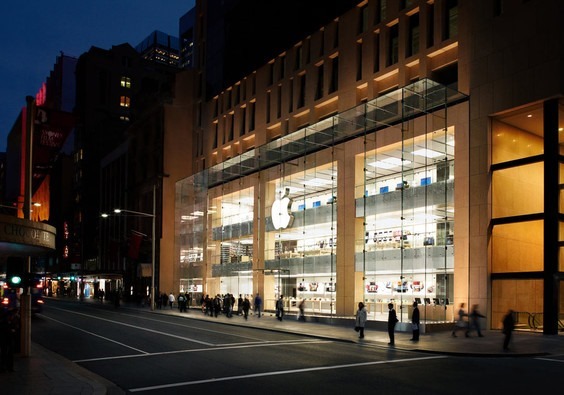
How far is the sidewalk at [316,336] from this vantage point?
13.3m

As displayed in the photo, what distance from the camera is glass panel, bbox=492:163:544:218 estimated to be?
104 feet

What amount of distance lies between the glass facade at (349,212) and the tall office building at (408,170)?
0.11 meters

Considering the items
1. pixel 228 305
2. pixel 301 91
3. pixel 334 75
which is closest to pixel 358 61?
pixel 334 75

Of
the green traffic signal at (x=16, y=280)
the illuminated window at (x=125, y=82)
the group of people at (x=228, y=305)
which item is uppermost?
the illuminated window at (x=125, y=82)

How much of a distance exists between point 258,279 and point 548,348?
28.4 meters

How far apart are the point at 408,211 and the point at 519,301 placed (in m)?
7.99

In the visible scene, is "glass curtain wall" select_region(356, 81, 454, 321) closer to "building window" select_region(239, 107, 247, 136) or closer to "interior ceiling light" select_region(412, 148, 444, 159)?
"interior ceiling light" select_region(412, 148, 444, 159)

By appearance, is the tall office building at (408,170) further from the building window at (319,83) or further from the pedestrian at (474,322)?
the pedestrian at (474,322)

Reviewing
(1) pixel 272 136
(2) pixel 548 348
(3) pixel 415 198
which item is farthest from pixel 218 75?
(2) pixel 548 348

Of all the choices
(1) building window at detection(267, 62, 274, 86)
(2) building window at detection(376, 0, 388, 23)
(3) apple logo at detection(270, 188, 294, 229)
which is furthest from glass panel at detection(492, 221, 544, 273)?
(1) building window at detection(267, 62, 274, 86)

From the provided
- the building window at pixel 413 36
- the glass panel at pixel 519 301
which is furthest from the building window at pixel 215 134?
the glass panel at pixel 519 301

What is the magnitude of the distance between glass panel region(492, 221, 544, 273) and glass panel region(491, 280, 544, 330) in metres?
0.83

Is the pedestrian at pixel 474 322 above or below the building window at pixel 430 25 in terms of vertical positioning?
below

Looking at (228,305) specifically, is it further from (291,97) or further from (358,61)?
(358,61)
